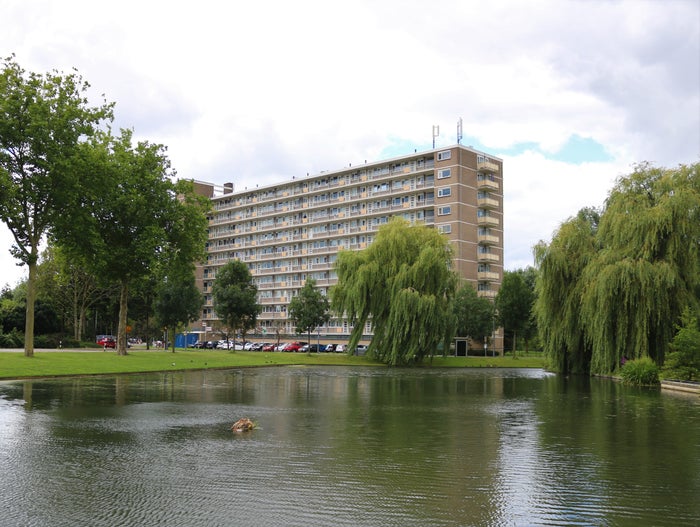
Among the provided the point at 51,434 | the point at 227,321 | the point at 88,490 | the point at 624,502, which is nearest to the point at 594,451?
the point at 624,502

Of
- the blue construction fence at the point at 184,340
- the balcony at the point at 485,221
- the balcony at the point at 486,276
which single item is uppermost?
the balcony at the point at 485,221

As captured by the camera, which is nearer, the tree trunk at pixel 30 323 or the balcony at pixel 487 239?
the tree trunk at pixel 30 323

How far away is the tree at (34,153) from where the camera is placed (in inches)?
1593

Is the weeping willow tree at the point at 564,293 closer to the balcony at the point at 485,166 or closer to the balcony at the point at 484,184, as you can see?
the balcony at the point at 484,184

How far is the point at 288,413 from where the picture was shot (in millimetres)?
19422

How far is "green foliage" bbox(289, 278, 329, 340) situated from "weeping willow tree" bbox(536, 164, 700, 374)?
4239 centimetres

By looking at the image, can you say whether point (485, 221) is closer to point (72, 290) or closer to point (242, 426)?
point (72, 290)

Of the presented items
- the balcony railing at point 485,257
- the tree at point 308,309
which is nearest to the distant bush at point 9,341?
the tree at point 308,309

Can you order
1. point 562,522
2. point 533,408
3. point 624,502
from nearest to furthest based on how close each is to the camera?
point 562,522 → point 624,502 → point 533,408

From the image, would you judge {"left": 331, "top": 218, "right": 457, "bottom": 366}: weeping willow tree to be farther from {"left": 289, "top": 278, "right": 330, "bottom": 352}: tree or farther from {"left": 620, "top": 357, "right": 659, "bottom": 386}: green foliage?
{"left": 620, "top": 357, "right": 659, "bottom": 386}: green foliage

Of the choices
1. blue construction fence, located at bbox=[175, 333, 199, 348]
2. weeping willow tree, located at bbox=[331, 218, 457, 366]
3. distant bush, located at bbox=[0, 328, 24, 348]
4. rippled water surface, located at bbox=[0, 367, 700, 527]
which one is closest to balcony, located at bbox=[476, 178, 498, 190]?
weeping willow tree, located at bbox=[331, 218, 457, 366]

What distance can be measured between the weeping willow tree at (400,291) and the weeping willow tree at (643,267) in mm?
17037

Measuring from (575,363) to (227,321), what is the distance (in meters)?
43.6

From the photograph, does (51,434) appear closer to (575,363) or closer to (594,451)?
(594,451)
